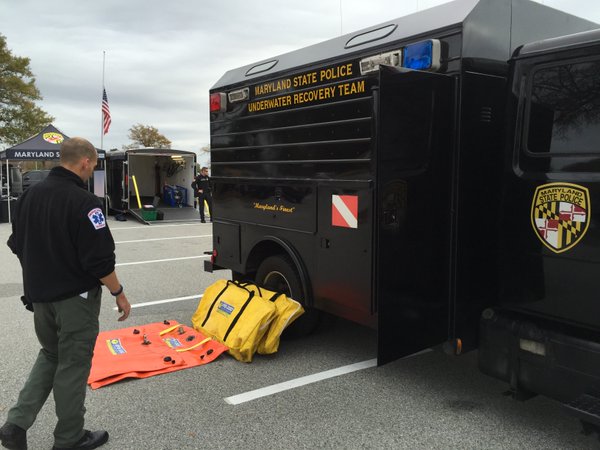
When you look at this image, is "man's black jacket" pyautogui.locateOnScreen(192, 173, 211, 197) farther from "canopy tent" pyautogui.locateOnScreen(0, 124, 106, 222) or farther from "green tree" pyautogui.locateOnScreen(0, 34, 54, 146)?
"green tree" pyautogui.locateOnScreen(0, 34, 54, 146)

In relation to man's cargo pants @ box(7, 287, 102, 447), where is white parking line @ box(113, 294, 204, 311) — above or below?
below

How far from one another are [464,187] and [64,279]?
93.4 inches

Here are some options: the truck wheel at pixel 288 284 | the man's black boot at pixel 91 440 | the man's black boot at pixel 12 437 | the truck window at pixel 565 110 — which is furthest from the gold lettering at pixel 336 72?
the man's black boot at pixel 12 437

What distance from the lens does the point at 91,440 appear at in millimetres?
2898

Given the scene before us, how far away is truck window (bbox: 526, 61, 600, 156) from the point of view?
262 centimetres

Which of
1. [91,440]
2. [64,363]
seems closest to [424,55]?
[64,363]

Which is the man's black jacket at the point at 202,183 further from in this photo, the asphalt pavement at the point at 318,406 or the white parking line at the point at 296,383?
the white parking line at the point at 296,383

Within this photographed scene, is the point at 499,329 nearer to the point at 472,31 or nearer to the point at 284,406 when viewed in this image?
the point at 284,406

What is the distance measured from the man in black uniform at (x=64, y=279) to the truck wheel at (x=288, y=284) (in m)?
1.77

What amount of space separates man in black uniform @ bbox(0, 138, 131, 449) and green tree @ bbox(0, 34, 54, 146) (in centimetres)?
3543

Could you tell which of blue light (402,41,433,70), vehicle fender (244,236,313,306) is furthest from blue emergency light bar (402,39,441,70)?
vehicle fender (244,236,313,306)

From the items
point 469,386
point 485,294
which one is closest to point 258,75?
point 485,294

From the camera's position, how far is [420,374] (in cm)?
392

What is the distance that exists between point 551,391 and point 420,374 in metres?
1.27
